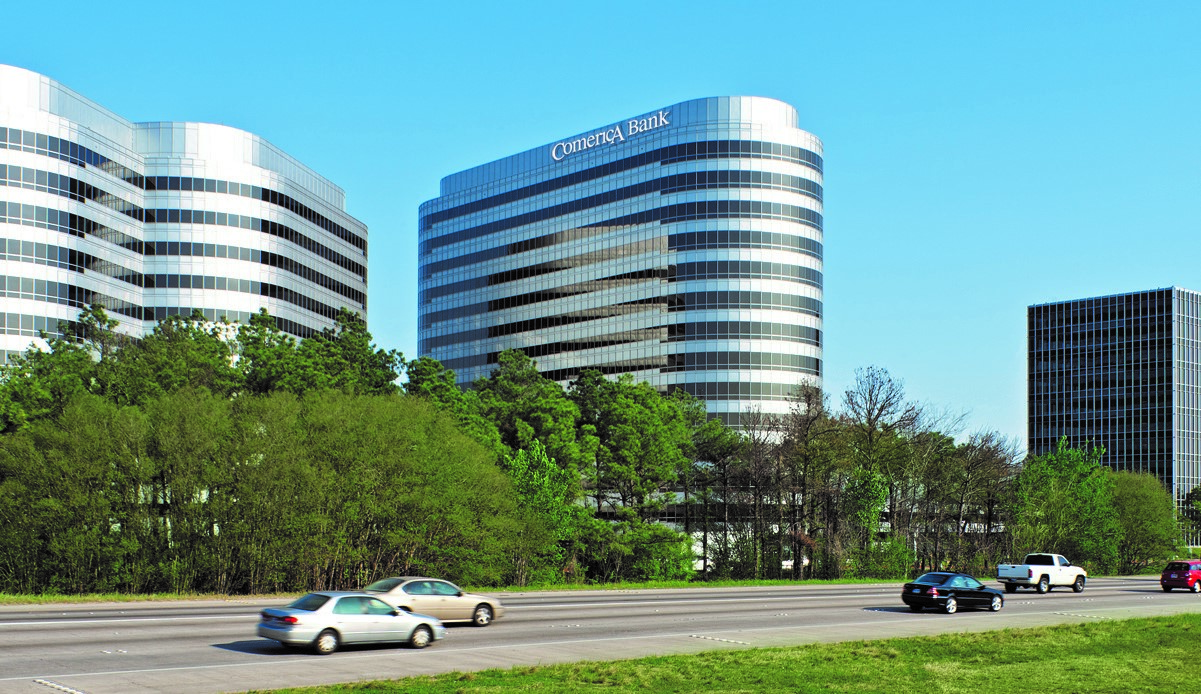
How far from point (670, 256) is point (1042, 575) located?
74829mm

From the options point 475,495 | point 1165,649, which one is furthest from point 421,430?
point 1165,649

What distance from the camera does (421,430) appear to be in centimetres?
5147

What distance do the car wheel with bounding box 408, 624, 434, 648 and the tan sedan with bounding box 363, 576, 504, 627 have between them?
12.1ft

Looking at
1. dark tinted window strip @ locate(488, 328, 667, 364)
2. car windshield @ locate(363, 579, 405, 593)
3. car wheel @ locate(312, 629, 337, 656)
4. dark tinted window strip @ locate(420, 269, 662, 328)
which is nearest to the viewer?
car wheel @ locate(312, 629, 337, 656)

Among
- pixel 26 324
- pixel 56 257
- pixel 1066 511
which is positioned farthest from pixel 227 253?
pixel 1066 511

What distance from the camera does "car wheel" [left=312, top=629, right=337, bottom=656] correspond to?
24.0 meters

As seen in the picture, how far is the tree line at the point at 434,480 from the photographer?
150 ft

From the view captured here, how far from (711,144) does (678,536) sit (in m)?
64.0

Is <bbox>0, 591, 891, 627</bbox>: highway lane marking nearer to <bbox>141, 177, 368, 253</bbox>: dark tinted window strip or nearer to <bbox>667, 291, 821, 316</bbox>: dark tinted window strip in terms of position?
<bbox>667, 291, 821, 316</bbox>: dark tinted window strip

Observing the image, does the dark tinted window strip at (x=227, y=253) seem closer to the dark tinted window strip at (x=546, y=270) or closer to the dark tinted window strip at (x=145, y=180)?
the dark tinted window strip at (x=145, y=180)

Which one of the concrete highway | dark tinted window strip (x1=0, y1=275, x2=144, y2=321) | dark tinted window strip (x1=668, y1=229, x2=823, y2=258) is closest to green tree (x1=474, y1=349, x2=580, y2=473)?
the concrete highway

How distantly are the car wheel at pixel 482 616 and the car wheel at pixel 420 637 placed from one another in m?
5.43

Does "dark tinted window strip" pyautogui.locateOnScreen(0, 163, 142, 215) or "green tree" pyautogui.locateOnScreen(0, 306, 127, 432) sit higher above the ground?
"dark tinted window strip" pyautogui.locateOnScreen(0, 163, 142, 215)

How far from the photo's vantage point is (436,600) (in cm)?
3067
